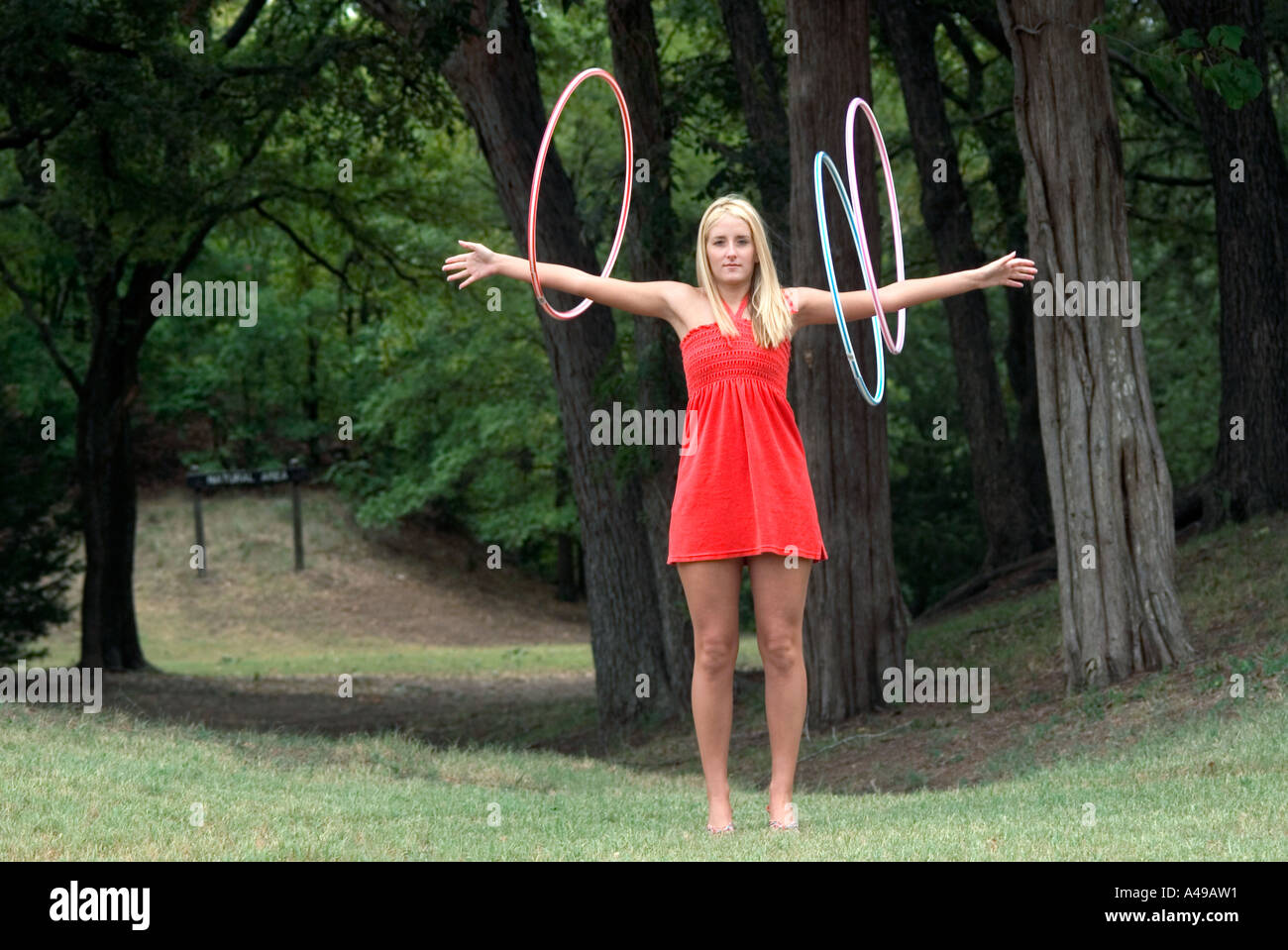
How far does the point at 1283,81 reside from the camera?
2262 cm

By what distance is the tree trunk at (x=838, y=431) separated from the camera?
13.6 metres

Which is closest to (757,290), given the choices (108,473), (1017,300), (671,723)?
(671,723)

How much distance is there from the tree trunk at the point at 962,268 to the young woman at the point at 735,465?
14.5 m

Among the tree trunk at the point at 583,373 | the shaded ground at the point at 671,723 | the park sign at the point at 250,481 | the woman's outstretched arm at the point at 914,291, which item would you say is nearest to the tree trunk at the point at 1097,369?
the shaded ground at the point at 671,723

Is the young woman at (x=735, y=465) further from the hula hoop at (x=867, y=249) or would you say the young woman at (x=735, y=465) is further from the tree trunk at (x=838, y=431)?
the tree trunk at (x=838, y=431)

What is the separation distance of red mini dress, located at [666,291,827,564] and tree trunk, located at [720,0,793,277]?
30.9 feet

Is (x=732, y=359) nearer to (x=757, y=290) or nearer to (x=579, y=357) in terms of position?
(x=757, y=290)

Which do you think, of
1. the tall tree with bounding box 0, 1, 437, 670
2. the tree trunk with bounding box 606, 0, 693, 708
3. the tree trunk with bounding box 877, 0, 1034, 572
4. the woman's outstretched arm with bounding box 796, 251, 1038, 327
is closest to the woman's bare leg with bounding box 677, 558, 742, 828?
the woman's outstretched arm with bounding box 796, 251, 1038, 327

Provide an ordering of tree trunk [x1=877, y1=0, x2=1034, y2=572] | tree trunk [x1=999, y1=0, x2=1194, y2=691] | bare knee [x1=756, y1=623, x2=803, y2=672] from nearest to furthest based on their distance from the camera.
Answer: bare knee [x1=756, y1=623, x2=803, y2=672], tree trunk [x1=999, y1=0, x2=1194, y2=691], tree trunk [x1=877, y1=0, x2=1034, y2=572]

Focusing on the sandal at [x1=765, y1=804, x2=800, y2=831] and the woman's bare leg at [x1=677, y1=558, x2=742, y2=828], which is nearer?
the woman's bare leg at [x1=677, y1=558, x2=742, y2=828]

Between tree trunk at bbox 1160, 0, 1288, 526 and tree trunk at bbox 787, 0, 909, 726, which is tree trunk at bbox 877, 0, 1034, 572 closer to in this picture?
tree trunk at bbox 1160, 0, 1288, 526

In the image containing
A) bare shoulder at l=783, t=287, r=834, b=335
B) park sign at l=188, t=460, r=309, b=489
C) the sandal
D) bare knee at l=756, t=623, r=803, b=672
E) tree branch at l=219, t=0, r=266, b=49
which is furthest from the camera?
park sign at l=188, t=460, r=309, b=489

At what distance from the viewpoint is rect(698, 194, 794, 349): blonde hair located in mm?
6547

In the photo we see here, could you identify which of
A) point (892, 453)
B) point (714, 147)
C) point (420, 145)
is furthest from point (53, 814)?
point (892, 453)
